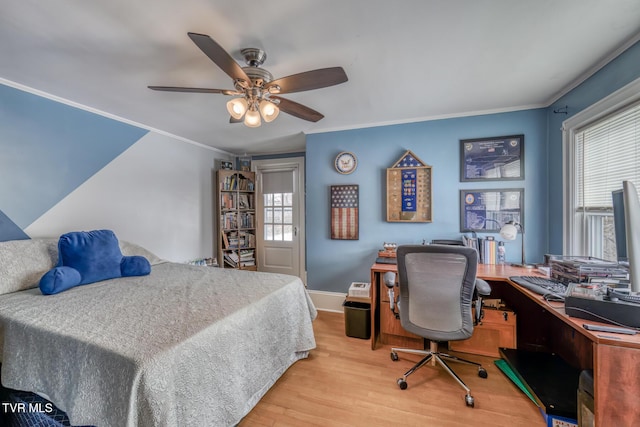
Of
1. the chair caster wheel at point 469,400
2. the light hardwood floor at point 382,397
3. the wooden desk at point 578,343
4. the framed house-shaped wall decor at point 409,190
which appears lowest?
the light hardwood floor at point 382,397

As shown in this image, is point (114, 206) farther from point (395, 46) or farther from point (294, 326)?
point (395, 46)

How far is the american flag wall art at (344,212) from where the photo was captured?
3123 millimetres

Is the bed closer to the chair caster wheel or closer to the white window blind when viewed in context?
the chair caster wheel

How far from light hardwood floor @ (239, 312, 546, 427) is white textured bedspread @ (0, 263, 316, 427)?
15 cm

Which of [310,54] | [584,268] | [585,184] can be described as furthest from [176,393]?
[585,184]

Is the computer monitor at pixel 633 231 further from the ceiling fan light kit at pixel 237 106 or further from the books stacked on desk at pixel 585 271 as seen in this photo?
the ceiling fan light kit at pixel 237 106

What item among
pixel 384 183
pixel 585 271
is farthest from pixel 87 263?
pixel 585 271

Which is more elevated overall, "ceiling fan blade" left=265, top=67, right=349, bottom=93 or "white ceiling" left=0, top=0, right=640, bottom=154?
"white ceiling" left=0, top=0, right=640, bottom=154

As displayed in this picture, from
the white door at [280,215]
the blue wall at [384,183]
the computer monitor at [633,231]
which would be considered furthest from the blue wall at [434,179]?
the computer monitor at [633,231]

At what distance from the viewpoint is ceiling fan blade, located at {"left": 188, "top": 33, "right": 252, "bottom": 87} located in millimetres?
1154

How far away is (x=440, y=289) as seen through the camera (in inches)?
68.6

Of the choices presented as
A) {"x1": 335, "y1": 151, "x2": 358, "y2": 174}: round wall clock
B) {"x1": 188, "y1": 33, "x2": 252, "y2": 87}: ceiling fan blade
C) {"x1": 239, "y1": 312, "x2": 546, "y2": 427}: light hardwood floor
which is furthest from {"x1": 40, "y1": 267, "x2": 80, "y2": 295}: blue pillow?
{"x1": 335, "y1": 151, "x2": 358, "y2": 174}: round wall clock

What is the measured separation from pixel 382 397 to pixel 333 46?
7.83ft

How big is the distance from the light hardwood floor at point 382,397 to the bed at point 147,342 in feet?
0.48
